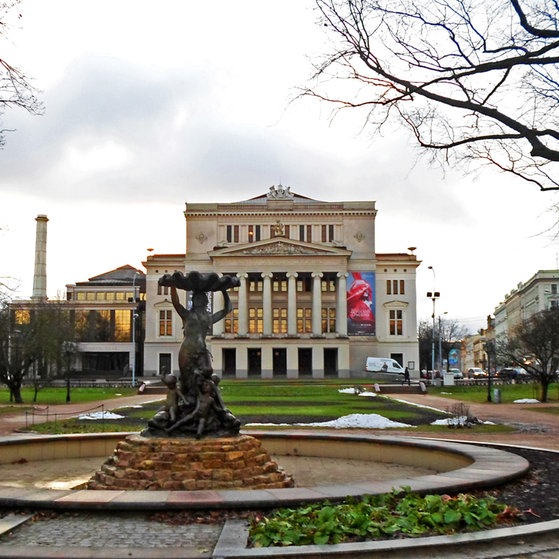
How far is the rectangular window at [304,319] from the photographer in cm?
9144

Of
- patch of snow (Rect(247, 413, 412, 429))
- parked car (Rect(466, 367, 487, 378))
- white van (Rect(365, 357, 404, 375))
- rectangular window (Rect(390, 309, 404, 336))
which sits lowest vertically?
parked car (Rect(466, 367, 487, 378))

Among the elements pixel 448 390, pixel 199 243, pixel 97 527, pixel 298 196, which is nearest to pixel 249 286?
pixel 199 243

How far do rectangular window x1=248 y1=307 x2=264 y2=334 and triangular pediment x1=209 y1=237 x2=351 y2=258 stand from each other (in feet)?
26.0

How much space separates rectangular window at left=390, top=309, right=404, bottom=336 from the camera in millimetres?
92181

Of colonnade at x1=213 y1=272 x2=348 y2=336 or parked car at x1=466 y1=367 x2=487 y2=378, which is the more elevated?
colonnade at x1=213 y1=272 x2=348 y2=336

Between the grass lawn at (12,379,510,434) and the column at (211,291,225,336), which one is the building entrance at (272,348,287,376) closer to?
the column at (211,291,225,336)

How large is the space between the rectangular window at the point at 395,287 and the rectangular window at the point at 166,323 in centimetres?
2939

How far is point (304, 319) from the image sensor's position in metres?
92.1

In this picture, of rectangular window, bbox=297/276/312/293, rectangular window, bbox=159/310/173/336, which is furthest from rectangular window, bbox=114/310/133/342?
rectangular window, bbox=297/276/312/293

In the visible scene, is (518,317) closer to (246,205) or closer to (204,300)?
(246,205)

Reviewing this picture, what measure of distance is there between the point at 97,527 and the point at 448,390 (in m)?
57.1

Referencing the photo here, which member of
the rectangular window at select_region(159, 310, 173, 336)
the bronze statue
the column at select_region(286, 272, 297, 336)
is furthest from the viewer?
the rectangular window at select_region(159, 310, 173, 336)

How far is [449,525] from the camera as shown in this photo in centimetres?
808

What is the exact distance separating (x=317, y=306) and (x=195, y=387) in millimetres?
76591
